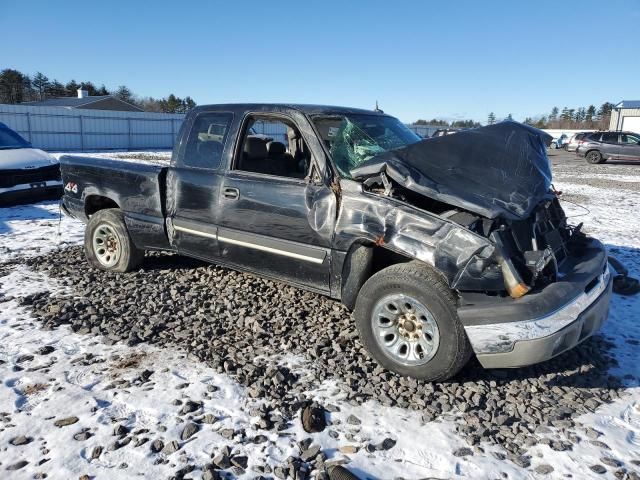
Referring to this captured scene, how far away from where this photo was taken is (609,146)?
25484 millimetres

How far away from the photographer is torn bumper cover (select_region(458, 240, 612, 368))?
3.11 metres

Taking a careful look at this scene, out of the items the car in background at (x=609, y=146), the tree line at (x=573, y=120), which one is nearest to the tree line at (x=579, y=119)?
the tree line at (x=573, y=120)

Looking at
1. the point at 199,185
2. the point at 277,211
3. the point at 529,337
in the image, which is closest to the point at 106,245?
the point at 199,185

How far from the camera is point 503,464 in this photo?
2756 millimetres

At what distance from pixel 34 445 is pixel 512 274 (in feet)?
10.0

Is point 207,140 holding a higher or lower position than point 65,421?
higher

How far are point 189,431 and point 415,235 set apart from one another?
1.95 metres

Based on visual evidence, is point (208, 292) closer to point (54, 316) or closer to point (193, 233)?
point (193, 233)

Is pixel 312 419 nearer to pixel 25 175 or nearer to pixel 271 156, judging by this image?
pixel 271 156

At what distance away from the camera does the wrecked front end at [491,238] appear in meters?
3.16

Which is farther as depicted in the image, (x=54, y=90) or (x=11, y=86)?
(x=54, y=90)

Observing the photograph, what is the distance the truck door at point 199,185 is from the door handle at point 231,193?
105mm

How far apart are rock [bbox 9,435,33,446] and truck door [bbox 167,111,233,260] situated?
7.62ft

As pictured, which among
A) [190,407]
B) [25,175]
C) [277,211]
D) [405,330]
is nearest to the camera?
[190,407]
